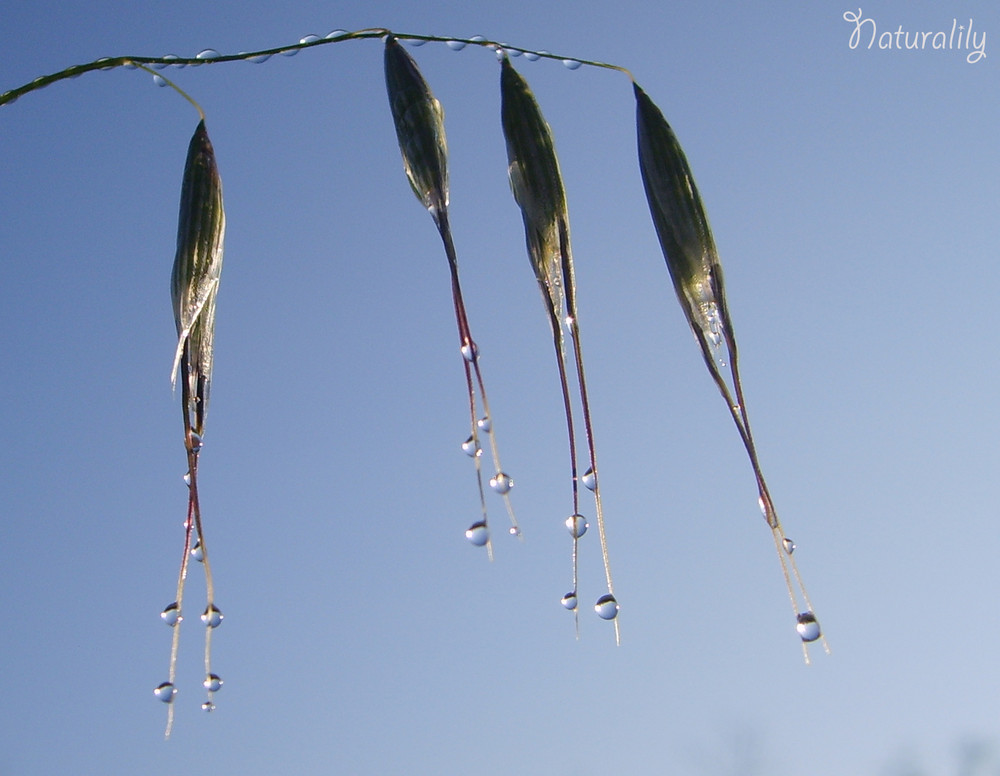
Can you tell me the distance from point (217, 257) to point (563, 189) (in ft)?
1.95

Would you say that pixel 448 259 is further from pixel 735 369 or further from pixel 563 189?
pixel 735 369

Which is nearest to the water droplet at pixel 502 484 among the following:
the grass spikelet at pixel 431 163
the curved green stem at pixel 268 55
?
the grass spikelet at pixel 431 163

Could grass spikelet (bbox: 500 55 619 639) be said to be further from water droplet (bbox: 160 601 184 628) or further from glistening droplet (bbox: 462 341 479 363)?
water droplet (bbox: 160 601 184 628)

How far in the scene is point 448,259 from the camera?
1.28 meters

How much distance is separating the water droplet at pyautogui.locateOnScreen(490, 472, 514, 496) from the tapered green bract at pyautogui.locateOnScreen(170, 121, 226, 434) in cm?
45

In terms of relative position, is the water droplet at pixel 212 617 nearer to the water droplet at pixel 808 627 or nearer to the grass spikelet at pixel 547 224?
the grass spikelet at pixel 547 224

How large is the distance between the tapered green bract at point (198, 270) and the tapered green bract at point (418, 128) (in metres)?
0.35

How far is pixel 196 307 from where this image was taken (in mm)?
1407

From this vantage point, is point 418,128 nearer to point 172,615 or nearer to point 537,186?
point 537,186

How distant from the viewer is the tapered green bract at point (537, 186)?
1371 millimetres

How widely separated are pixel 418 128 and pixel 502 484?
0.62 metres

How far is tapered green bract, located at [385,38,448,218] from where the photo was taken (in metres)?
1.42

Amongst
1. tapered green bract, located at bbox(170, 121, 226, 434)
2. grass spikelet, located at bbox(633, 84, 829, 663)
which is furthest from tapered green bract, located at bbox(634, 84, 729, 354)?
tapered green bract, located at bbox(170, 121, 226, 434)

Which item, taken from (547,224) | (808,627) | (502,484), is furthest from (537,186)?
(808,627)
